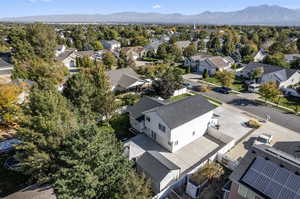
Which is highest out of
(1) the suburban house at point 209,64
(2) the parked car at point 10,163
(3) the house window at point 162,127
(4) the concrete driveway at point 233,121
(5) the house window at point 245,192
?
(1) the suburban house at point 209,64

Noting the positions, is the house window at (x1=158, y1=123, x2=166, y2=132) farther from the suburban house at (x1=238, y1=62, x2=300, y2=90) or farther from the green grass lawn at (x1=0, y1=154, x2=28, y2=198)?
the suburban house at (x1=238, y1=62, x2=300, y2=90)

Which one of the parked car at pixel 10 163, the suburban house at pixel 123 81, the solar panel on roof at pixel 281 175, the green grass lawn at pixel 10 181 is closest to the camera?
the solar panel on roof at pixel 281 175

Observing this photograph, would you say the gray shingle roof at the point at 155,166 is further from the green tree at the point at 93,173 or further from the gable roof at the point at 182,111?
the gable roof at the point at 182,111

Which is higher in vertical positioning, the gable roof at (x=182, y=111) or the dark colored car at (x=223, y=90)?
the gable roof at (x=182, y=111)

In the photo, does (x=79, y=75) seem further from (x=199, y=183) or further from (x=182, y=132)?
(x=199, y=183)

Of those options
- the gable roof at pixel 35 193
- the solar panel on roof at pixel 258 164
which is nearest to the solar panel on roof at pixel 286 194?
the solar panel on roof at pixel 258 164

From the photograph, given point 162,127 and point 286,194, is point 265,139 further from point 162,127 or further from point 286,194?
point 162,127

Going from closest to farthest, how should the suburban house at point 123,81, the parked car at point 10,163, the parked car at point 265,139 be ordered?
the parked car at point 10,163 < the parked car at point 265,139 < the suburban house at point 123,81
